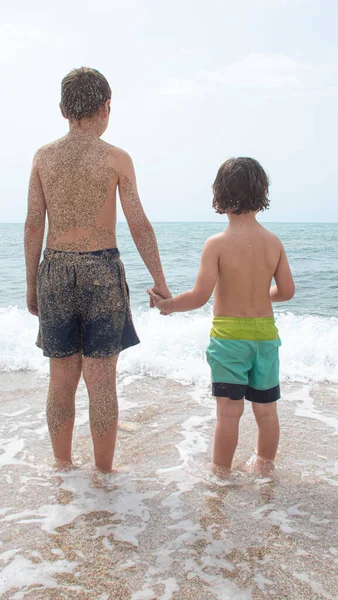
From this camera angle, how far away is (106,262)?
99.5 inches

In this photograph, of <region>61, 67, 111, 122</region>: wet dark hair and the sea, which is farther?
<region>61, 67, 111, 122</region>: wet dark hair

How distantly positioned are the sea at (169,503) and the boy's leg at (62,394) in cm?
27

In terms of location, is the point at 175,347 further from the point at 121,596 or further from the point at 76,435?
the point at 121,596

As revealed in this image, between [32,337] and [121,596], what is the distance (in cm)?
455

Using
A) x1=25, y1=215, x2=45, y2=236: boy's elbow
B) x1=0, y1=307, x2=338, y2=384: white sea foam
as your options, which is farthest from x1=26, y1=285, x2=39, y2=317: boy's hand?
x1=0, y1=307, x2=338, y2=384: white sea foam

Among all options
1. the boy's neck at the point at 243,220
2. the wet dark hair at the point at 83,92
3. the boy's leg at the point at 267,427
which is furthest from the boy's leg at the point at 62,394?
the wet dark hair at the point at 83,92

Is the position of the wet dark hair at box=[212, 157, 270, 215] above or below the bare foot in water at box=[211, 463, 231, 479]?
above

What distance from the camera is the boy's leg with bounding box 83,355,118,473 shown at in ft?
8.50

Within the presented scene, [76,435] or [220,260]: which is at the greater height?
[220,260]

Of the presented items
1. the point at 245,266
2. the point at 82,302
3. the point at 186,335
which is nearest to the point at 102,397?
the point at 82,302

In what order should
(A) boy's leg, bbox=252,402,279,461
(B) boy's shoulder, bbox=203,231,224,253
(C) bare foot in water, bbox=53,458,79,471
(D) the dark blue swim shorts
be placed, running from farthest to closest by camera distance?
(C) bare foot in water, bbox=53,458,79,471 < (A) boy's leg, bbox=252,402,279,461 < (B) boy's shoulder, bbox=203,231,224,253 < (D) the dark blue swim shorts

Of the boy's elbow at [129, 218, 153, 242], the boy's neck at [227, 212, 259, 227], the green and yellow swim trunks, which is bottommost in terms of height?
the green and yellow swim trunks

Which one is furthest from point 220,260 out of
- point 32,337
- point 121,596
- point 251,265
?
point 32,337

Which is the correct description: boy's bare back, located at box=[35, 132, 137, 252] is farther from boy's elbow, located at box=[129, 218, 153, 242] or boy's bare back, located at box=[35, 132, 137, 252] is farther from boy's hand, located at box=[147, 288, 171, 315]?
boy's hand, located at box=[147, 288, 171, 315]
